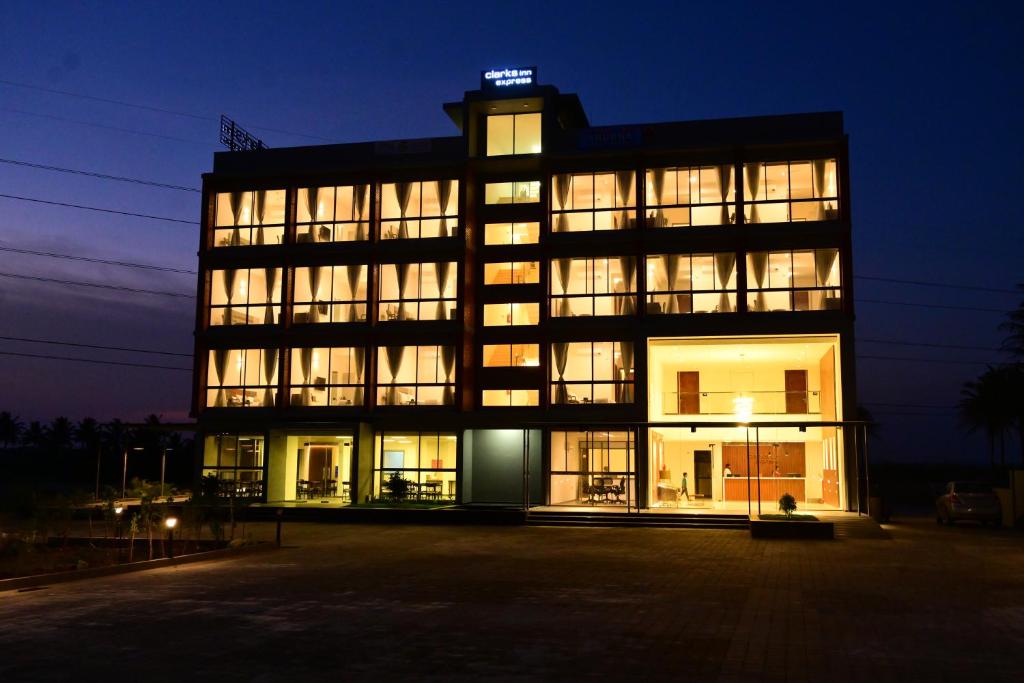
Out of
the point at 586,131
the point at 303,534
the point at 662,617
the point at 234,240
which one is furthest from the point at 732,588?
the point at 234,240

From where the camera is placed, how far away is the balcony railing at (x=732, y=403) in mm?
37094

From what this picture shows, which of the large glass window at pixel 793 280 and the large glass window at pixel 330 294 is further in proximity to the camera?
the large glass window at pixel 330 294

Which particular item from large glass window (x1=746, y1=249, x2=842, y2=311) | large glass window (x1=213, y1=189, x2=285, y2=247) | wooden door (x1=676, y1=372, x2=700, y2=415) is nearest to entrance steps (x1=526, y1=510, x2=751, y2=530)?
wooden door (x1=676, y1=372, x2=700, y2=415)

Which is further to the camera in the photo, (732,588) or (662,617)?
(732,588)

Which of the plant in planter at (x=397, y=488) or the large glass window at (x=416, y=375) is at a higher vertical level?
the large glass window at (x=416, y=375)

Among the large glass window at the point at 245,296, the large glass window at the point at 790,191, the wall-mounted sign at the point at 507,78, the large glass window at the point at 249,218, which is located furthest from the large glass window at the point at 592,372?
the large glass window at the point at 249,218

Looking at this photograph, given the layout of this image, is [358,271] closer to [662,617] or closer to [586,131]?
[586,131]

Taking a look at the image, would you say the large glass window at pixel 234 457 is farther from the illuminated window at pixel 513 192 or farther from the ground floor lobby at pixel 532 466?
the illuminated window at pixel 513 192

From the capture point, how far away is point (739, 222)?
118 feet

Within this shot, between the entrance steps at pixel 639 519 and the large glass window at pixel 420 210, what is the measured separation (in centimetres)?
1360

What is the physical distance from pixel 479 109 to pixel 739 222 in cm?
1243

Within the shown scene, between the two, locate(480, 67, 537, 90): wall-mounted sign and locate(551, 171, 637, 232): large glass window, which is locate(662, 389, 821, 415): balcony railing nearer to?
locate(551, 171, 637, 232): large glass window

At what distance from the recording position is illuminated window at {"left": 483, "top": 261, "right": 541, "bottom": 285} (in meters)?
38.9

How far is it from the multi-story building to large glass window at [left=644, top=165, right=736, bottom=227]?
0.09 metres
